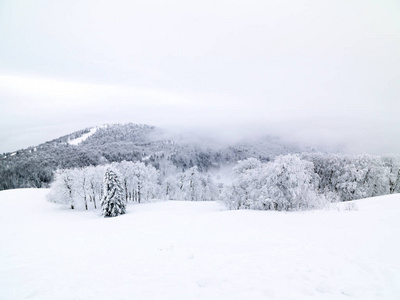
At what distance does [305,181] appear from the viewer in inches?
1064

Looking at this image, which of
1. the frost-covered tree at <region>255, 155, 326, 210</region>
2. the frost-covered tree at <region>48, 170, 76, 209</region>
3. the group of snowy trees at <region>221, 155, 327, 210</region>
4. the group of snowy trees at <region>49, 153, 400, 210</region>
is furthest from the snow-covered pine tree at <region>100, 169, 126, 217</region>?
the frost-covered tree at <region>255, 155, 326, 210</region>

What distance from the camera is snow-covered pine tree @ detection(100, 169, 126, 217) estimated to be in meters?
36.2

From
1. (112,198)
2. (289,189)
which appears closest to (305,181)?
(289,189)

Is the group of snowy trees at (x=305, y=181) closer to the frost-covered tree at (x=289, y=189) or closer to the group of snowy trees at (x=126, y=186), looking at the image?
the frost-covered tree at (x=289, y=189)

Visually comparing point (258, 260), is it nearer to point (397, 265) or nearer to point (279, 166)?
point (397, 265)

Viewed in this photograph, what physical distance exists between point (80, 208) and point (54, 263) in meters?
40.2

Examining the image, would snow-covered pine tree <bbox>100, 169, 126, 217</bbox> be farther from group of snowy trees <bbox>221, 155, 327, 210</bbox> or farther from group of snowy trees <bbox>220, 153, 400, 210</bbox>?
group of snowy trees <bbox>221, 155, 327, 210</bbox>

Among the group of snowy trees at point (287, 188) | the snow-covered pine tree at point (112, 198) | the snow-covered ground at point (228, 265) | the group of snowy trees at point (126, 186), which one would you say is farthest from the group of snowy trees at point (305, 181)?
the group of snowy trees at point (126, 186)

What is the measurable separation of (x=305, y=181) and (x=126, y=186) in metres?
44.3

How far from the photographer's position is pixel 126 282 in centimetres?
721

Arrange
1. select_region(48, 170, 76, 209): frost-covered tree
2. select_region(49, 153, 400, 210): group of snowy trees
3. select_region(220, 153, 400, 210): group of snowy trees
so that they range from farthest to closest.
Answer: select_region(48, 170, 76, 209): frost-covered tree
select_region(49, 153, 400, 210): group of snowy trees
select_region(220, 153, 400, 210): group of snowy trees

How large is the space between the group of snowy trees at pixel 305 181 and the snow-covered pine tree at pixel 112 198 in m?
20.2

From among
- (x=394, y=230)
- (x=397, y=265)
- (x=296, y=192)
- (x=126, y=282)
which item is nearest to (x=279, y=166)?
(x=296, y=192)

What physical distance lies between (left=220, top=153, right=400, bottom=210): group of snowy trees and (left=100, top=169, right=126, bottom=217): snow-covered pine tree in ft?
66.2
